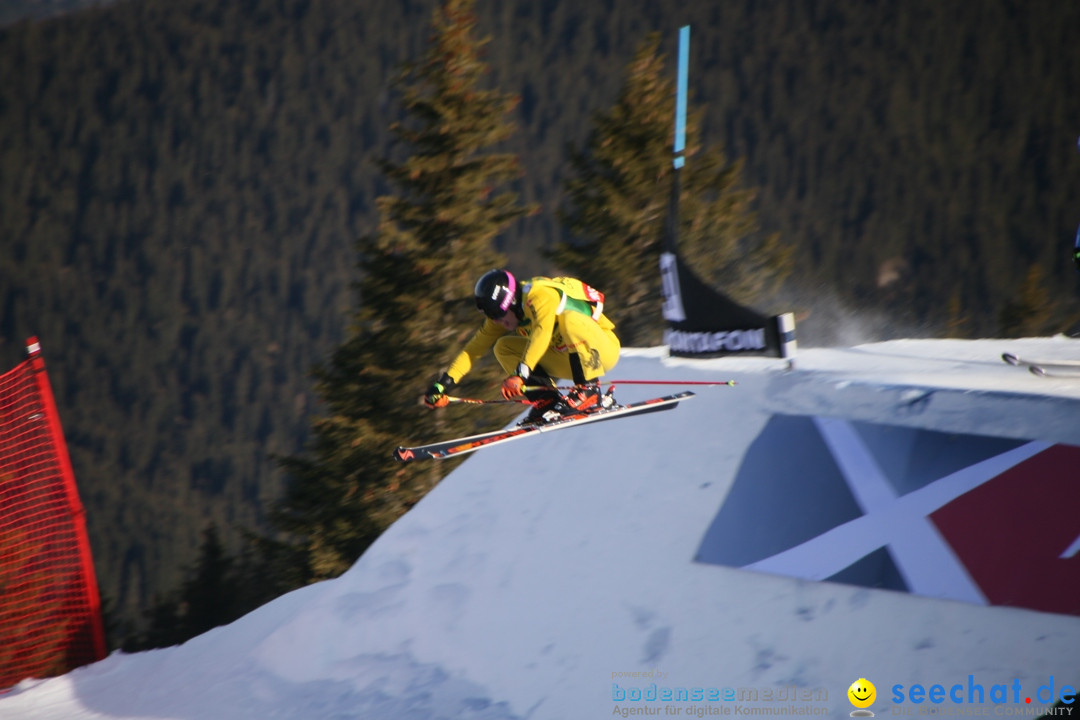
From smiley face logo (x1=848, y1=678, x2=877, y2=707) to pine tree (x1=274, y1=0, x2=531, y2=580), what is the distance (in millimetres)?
15224

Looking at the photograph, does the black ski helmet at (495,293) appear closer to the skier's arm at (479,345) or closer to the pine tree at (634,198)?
the skier's arm at (479,345)

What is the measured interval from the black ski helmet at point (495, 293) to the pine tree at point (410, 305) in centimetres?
1255

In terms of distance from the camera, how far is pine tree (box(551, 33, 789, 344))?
25.6 metres

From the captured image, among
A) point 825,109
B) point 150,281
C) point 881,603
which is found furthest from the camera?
point 150,281

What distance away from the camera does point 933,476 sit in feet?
18.5

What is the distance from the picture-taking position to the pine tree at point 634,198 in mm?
25562

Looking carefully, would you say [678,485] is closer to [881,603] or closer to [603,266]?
[881,603]

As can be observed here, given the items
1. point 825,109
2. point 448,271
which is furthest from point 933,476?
point 825,109

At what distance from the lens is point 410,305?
2119cm

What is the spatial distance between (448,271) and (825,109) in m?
108

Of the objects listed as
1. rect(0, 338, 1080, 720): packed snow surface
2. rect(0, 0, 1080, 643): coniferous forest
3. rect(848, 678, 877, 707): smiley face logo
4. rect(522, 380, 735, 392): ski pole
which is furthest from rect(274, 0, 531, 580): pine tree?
rect(0, 0, 1080, 643): coniferous forest

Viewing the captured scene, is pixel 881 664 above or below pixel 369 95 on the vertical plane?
below

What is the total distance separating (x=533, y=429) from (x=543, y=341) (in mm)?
798

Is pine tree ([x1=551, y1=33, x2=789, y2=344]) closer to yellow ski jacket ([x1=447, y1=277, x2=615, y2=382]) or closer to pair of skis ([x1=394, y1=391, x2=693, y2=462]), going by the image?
yellow ski jacket ([x1=447, y1=277, x2=615, y2=382])
